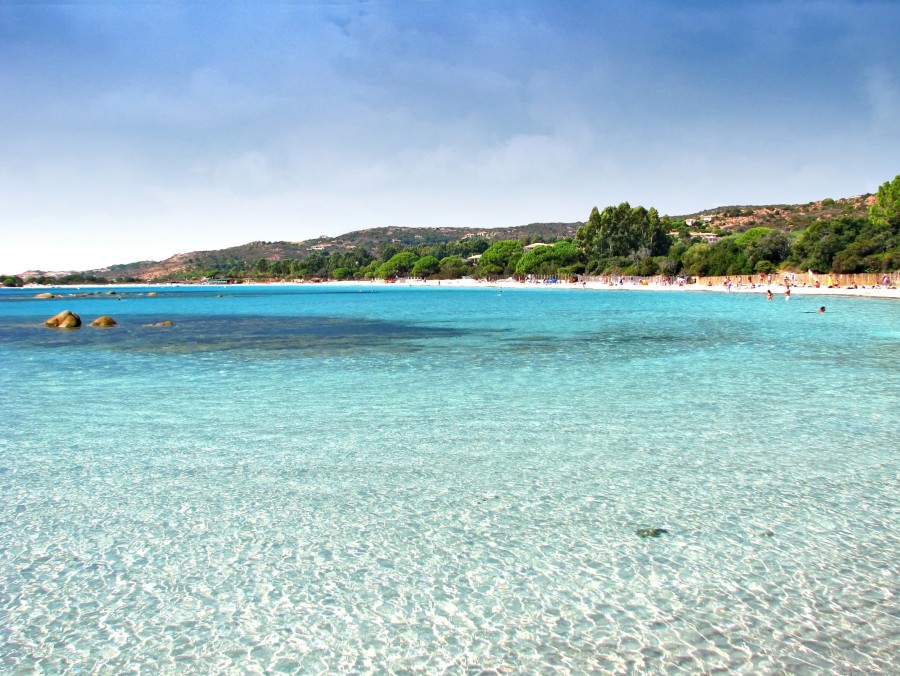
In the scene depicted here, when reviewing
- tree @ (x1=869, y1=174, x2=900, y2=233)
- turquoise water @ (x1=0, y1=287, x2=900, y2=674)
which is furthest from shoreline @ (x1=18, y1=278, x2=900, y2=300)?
turquoise water @ (x1=0, y1=287, x2=900, y2=674)

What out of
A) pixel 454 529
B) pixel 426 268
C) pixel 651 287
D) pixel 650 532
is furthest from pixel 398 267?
pixel 650 532

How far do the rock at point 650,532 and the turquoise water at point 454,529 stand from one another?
0.08 metres

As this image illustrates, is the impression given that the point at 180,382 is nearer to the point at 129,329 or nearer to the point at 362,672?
the point at 362,672

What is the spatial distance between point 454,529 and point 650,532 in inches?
59.8

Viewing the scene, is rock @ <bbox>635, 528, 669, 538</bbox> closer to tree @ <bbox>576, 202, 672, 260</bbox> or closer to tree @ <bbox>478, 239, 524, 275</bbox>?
tree @ <bbox>576, 202, 672, 260</bbox>

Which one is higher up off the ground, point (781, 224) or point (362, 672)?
point (781, 224)

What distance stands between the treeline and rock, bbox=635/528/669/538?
62088 mm

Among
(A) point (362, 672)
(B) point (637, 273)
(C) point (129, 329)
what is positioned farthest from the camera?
(B) point (637, 273)

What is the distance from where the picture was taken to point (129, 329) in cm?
3156

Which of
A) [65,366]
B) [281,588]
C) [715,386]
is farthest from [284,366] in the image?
[281,588]

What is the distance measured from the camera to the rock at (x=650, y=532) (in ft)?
17.4

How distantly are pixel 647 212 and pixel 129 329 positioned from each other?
91049 mm

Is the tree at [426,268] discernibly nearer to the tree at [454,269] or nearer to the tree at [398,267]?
the tree at [454,269]

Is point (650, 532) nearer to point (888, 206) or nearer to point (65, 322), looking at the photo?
point (65, 322)
